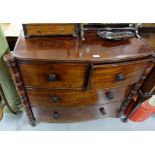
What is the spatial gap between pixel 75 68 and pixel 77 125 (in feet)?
2.67

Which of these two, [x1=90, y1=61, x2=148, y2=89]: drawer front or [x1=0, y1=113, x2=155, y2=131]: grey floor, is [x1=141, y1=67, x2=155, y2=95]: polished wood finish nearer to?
[x1=90, y1=61, x2=148, y2=89]: drawer front

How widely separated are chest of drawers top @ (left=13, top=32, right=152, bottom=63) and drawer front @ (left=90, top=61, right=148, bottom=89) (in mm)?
49

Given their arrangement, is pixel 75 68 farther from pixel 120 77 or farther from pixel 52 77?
pixel 120 77

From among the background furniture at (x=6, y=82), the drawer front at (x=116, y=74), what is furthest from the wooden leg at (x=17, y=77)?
the drawer front at (x=116, y=74)

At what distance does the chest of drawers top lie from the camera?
77 centimetres

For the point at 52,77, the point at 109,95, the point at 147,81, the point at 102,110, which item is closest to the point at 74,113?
the point at 102,110

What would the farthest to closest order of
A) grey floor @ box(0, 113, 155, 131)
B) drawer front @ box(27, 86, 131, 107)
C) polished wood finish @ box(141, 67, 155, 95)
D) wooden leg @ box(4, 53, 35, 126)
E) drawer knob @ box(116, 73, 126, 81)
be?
grey floor @ box(0, 113, 155, 131) → polished wood finish @ box(141, 67, 155, 95) → drawer front @ box(27, 86, 131, 107) → drawer knob @ box(116, 73, 126, 81) → wooden leg @ box(4, 53, 35, 126)

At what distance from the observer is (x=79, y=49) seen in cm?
82

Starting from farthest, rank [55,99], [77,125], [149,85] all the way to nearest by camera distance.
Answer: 1. [77,125]
2. [149,85]
3. [55,99]

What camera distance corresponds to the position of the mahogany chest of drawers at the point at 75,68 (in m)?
0.78

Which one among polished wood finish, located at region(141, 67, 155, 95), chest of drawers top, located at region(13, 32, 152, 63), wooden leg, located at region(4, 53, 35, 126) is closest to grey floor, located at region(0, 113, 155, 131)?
wooden leg, located at region(4, 53, 35, 126)

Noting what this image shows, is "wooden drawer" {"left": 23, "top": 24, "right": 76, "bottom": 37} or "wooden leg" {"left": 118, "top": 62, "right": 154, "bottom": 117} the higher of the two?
"wooden drawer" {"left": 23, "top": 24, "right": 76, "bottom": 37}
